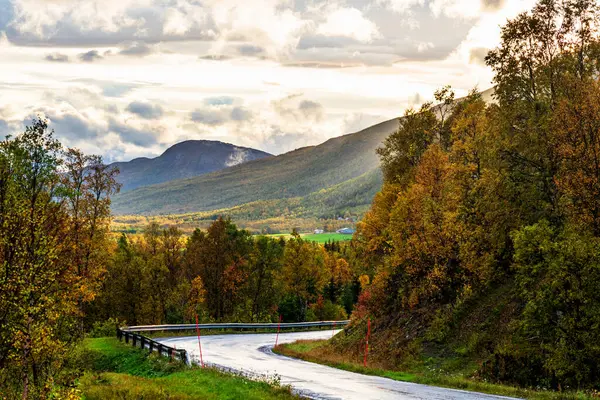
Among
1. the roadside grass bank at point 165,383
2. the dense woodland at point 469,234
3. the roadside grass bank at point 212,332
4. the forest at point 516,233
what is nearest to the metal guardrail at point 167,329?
the roadside grass bank at point 212,332

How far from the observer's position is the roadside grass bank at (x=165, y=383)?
804 inches

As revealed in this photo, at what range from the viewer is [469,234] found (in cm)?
3195

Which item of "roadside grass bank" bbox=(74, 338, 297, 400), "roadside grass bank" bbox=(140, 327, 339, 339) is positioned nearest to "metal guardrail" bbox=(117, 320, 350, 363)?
"roadside grass bank" bbox=(140, 327, 339, 339)

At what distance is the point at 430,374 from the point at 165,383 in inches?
468

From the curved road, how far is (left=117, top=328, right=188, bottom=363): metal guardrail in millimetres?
2103

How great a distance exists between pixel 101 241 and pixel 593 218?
3408 centimetres

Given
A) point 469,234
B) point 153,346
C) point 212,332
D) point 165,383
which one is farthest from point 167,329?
point 469,234

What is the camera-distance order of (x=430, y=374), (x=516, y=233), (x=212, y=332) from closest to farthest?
(x=516, y=233)
(x=430, y=374)
(x=212, y=332)

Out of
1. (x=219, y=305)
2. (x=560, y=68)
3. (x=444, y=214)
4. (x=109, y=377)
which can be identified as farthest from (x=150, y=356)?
(x=219, y=305)

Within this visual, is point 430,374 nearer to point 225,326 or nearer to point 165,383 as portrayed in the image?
point 165,383

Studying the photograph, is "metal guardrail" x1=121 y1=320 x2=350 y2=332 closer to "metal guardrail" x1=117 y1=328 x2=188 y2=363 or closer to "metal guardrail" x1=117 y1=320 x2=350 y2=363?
"metal guardrail" x1=117 y1=320 x2=350 y2=363

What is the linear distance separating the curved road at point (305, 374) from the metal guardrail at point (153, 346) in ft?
6.90

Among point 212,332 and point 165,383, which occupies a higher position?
point 165,383

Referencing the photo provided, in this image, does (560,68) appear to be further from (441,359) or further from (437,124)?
(437,124)
